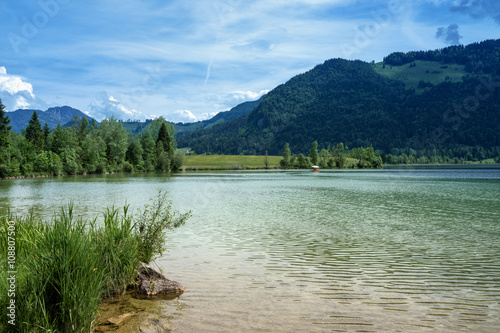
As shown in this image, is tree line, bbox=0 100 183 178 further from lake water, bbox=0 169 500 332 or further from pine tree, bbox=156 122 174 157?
lake water, bbox=0 169 500 332

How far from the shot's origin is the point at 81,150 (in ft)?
422

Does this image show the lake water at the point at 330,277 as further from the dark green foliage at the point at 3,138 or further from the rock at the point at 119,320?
the dark green foliage at the point at 3,138

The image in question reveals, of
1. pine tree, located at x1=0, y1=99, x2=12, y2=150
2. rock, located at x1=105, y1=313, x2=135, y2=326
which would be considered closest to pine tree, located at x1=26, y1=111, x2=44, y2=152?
pine tree, located at x1=0, y1=99, x2=12, y2=150

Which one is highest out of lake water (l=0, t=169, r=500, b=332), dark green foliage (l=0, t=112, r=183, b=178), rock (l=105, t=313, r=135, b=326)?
dark green foliage (l=0, t=112, r=183, b=178)

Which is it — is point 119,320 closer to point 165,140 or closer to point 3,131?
point 3,131

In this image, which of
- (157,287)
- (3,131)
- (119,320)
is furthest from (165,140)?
(119,320)

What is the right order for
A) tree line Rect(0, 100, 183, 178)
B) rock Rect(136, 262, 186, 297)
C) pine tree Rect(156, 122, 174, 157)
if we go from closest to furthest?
rock Rect(136, 262, 186, 297)
tree line Rect(0, 100, 183, 178)
pine tree Rect(156, 122, 174, 157)

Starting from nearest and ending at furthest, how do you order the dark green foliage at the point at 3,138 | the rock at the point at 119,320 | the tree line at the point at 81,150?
the rock at the point at 119,320
the dark green foliage at the point at 3,138
the tree line at the point at 81,150

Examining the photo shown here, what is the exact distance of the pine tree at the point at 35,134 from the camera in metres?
122

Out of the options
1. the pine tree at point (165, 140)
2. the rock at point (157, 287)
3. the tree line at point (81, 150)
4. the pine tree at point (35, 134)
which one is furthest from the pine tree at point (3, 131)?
the rock at point (157, 287)

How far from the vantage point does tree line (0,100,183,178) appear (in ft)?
337

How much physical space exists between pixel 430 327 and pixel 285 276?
18.0 feet

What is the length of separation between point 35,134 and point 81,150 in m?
16.1

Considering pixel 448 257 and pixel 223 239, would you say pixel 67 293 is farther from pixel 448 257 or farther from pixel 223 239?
pixel 448 257
